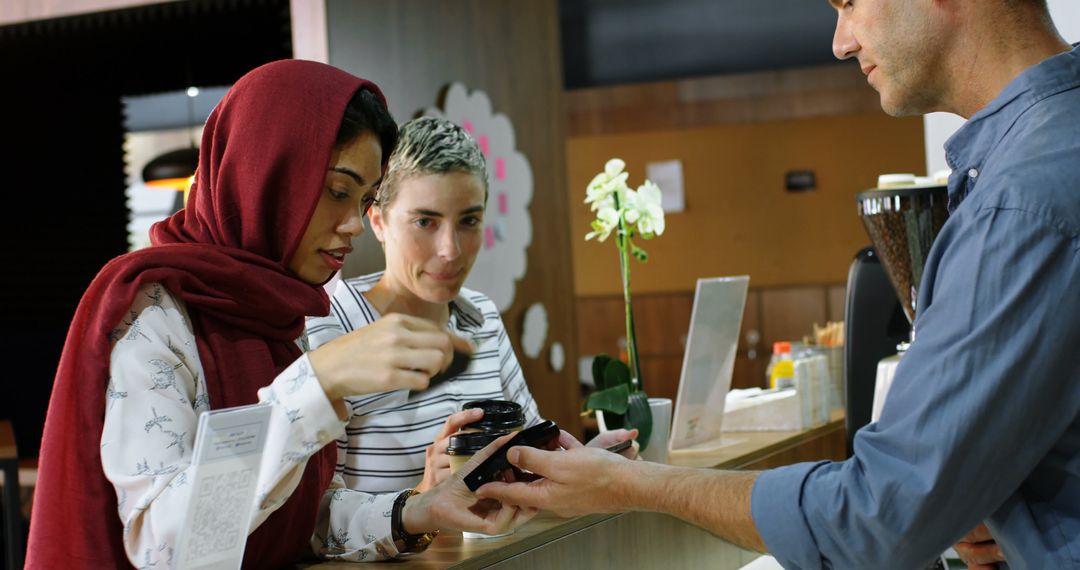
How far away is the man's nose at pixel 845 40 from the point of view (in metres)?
1.44

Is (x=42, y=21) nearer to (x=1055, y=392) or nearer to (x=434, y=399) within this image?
(x=434, y=399)

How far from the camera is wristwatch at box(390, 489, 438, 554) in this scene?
1.58 metres

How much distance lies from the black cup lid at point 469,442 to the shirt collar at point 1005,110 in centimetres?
72

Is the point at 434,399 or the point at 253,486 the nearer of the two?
the point at 253,486

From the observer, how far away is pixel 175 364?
4.51 feet

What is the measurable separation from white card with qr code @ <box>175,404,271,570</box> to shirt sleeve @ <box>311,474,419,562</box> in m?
0.34

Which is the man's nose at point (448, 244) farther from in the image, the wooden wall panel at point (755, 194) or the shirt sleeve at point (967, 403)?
the wooden wall panel at point (755, 194)

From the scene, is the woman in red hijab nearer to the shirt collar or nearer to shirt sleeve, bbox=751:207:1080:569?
shirt sleeve, bbox=751:207:1080:569

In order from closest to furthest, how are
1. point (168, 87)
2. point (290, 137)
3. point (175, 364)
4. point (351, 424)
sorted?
point (175, 364) < point (290, 137) < point (351, 424) < point (168, 87)

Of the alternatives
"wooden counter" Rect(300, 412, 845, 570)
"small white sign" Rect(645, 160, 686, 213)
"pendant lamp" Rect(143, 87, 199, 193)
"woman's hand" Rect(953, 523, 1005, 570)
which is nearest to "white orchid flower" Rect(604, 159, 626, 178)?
"wooden counter" Rect(300, 412, 845, 570)

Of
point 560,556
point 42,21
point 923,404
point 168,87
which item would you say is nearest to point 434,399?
point 560,556

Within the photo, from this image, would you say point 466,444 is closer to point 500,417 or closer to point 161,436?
point 500,417

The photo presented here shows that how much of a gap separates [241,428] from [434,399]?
1073 mm

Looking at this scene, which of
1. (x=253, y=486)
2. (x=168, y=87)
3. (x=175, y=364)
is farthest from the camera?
(x=168, y=87)
